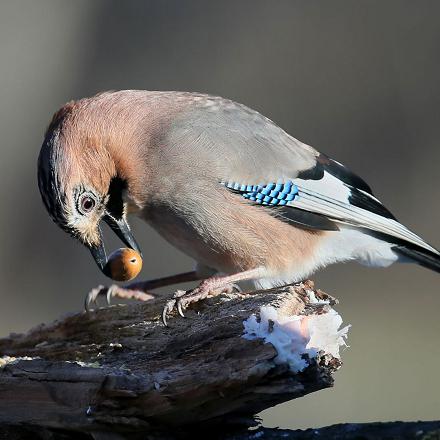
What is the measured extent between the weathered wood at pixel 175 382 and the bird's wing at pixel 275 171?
2.88ft

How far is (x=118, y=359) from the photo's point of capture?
332 centimetres

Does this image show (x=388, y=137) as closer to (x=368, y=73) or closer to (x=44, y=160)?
(x=368, y=73)

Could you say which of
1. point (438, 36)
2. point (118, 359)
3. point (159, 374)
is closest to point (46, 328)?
point (118, 359)

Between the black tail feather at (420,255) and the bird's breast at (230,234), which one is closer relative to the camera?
the bird's breast at (230,234)

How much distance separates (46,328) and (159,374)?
42.4 inches

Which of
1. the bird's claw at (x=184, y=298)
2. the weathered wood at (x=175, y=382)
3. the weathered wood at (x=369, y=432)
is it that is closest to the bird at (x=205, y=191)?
the bird's claw at (x=184, y=298)

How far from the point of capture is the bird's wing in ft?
13.2

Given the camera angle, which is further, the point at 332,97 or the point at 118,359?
the point at 332,97

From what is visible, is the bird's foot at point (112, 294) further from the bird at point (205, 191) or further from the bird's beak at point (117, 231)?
the bird's beak at point (117, 231)

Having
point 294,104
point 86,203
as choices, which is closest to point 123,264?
point 86,203

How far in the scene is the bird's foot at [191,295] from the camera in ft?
11.7

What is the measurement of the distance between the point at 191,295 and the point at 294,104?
427 cm

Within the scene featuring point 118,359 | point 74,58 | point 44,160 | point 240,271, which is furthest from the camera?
point 74,58

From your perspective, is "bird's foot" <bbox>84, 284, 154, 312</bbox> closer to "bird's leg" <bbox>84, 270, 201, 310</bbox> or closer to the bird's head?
"bird's leg" <bbox>84, 270, 201, 310</bbox>
